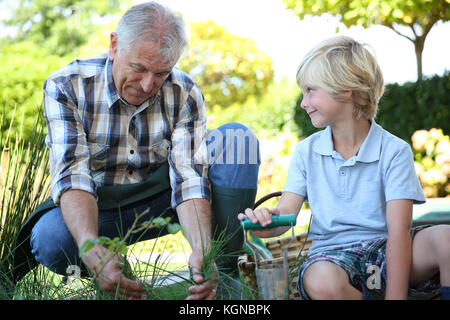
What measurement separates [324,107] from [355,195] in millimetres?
376

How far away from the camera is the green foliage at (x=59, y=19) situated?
22.1 m

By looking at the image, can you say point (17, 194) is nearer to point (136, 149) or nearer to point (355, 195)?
point (136, 149)

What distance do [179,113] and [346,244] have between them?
39.1 inches

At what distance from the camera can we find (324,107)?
2205 millimetres

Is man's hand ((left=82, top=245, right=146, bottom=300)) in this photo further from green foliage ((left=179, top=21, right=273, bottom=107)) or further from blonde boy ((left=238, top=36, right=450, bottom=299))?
green foliage ((left=179, top=21, right=273, bottom=107))

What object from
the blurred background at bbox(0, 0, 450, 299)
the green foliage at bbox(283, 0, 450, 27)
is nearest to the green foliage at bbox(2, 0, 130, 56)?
the blurred background at bbox(0, 0, 450, 299)

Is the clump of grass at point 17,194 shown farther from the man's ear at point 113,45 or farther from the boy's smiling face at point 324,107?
the boy's smiling face at point 324,107

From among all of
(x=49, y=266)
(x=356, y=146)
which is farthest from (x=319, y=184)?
(x=49, y=266)

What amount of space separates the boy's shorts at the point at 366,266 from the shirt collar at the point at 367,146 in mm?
327

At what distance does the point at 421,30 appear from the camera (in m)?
10.4

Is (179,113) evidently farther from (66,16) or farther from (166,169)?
(66,16)

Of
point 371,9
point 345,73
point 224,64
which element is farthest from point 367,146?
point 224,64

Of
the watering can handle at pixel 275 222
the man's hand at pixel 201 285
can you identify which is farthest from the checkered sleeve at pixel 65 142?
the watering can handle at pixel 275 222

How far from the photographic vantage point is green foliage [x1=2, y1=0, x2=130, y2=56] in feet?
72.4
